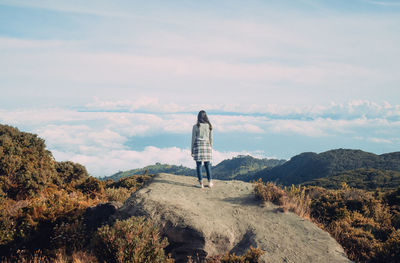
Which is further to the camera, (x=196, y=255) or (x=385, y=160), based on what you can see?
(x=385, y=160)

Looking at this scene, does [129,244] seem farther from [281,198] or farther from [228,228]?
[281,198]

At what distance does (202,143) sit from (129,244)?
226 inches

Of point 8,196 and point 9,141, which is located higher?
point 9,141

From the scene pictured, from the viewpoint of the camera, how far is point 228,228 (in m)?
8.62

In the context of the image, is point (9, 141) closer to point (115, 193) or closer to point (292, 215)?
point (115, 193)

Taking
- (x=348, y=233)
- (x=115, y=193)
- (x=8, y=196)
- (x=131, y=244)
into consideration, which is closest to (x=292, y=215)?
(x=348, y=233)

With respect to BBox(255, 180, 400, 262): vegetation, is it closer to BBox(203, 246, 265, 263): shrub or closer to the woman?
the woman

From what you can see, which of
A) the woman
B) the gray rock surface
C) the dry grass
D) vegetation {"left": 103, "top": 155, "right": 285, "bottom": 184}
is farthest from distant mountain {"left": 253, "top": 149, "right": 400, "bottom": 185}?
the gray rock surface

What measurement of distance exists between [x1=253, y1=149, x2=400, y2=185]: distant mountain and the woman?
284ft

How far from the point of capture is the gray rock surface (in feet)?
25.6

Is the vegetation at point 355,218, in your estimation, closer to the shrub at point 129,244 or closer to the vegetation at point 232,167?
the shrub at point 129,244

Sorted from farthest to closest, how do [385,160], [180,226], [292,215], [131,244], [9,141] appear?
[385,160], [9,141], [292,215], [180,226], [131,244]

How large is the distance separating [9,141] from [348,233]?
20238mm

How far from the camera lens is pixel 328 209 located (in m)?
12.3
